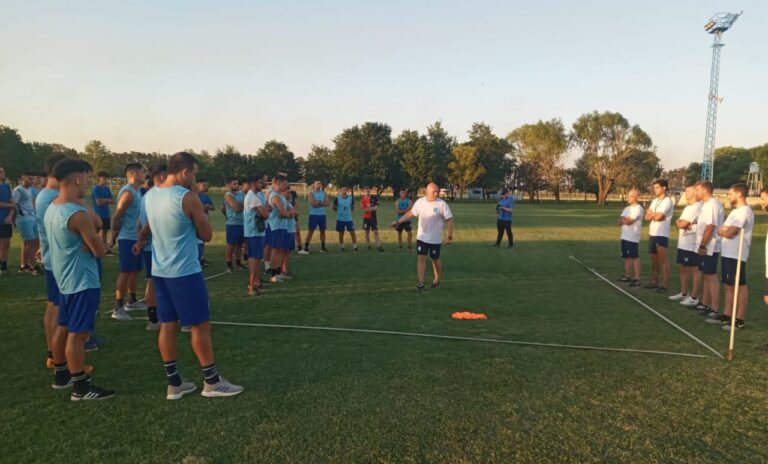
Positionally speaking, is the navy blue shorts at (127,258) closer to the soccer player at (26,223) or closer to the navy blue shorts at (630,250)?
the soccer player at (26,223)

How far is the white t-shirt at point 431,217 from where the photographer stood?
8.75 metres

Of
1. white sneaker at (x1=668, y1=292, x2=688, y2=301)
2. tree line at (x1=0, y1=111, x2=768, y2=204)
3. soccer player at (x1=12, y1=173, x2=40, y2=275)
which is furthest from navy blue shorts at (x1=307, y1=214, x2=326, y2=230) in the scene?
tree line at (x1=0, y1=111, x2=768, y2=204)

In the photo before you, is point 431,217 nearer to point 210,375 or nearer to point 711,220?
point 711,220

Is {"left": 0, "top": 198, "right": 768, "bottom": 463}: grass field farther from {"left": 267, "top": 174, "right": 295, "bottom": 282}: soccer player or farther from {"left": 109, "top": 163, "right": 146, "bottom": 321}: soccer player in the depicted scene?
{"left": 267, "top": 174, "right": 295, "bottom": 282}: soccer player

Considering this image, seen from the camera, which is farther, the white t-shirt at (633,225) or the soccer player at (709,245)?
the white t-shirt at (633,225)

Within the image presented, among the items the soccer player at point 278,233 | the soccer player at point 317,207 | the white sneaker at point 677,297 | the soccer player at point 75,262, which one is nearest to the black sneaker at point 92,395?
the soccer player at point 75,262

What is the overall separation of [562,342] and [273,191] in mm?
6217

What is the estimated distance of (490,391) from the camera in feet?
13.9

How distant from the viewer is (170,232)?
3.95 m

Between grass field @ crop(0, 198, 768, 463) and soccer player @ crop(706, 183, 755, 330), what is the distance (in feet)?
1.28

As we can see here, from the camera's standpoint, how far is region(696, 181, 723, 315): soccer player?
22.8 feet

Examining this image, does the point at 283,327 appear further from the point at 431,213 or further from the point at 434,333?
the point at 431,213

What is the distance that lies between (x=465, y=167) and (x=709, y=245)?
63.9 m

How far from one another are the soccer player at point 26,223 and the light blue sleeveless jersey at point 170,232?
8.42 metres
